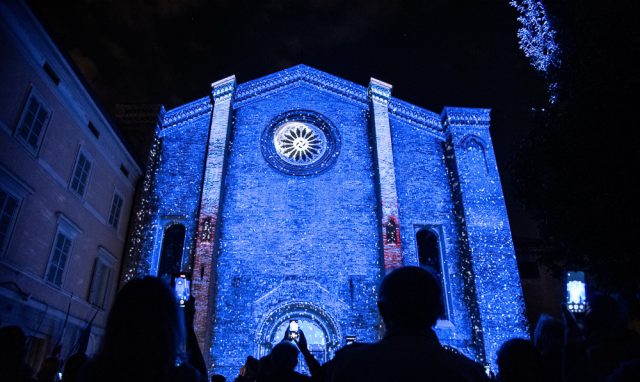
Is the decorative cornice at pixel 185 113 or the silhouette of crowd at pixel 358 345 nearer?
the silhouette of crowd at pixel 358 345

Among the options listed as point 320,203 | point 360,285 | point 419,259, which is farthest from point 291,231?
point 419,259

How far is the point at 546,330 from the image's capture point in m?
3.58

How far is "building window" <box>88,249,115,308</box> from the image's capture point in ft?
43.2

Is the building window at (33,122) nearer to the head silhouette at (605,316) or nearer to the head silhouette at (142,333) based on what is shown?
the head silhouette at (142,333)

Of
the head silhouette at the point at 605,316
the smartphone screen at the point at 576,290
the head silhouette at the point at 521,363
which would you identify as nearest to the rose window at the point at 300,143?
the smartphone screen at the point at 576,290

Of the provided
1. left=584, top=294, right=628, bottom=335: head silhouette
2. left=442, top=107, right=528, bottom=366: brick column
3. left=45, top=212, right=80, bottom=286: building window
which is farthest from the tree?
left=45, top=212, right=80, bottom=286: building window

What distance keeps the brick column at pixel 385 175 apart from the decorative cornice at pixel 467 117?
2.45 metres

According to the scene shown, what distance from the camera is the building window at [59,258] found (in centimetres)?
1115

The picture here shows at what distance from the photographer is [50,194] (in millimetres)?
10984

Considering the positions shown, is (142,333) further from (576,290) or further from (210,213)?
(210,213)

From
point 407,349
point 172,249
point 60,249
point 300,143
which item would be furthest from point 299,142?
point 407,349

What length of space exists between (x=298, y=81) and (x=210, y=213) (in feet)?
23.0

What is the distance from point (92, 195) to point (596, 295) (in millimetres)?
13525

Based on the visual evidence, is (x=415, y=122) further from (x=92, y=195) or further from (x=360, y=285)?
(x=92, y=195)
